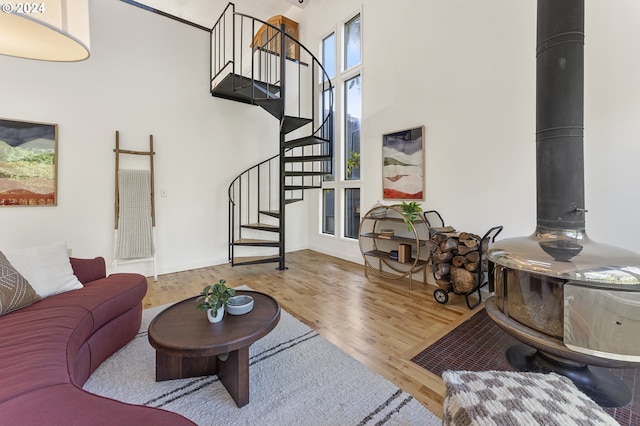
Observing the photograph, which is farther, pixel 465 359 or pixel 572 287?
pixel 465 359

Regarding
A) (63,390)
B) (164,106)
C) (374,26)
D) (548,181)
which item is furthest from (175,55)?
(548,181)

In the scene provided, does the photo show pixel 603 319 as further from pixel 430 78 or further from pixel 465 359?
pixel 430 78

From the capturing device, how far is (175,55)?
4.05 m

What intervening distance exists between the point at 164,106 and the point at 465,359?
465 centimetres

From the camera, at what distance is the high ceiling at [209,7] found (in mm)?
5031

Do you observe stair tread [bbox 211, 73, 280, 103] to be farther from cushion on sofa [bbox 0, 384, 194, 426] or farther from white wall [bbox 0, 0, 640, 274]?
cushion on sofa [bbox 0, 384, 194, 426]

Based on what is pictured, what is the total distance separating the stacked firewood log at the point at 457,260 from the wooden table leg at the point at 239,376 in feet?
7.08

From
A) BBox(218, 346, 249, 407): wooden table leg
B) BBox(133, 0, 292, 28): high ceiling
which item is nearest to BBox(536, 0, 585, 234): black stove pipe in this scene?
BBox(218, 346, 249, 407): wooden table leg

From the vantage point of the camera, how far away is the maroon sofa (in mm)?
935

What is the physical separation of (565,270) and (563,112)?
3.38ft

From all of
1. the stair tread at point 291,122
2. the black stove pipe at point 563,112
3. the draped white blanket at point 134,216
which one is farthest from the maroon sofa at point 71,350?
the stair tread at point 291,122

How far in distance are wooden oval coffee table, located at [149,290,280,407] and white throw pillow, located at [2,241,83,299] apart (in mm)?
951

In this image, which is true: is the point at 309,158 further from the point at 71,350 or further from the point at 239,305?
the point at 71,350

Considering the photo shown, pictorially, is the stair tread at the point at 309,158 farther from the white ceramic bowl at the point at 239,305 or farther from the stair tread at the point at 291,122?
the white ceramic bowl at the point at 239,305
